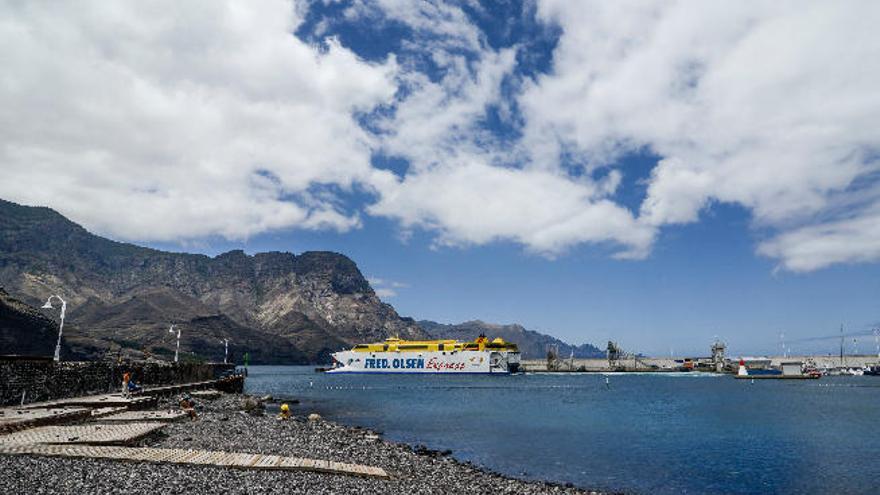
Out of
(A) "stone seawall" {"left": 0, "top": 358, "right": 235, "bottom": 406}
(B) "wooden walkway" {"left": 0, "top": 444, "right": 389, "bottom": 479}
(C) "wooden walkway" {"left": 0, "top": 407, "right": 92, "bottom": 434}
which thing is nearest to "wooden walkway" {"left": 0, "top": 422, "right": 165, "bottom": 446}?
(C) "wooden walkway" {"left": 0, "top": 407, "right": 92, "bottom": 434}

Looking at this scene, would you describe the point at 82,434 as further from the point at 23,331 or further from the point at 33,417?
the point at 23,331

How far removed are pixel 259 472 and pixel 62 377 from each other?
34420 mm

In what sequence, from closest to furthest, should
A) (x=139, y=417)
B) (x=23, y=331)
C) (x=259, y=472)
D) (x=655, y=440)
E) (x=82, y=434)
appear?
(x=259, y=472) → (x=82, y=434) → (x=139, y=417) → (x=655, y=440) → (x=23, y=331)

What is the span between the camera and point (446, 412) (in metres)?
70.0

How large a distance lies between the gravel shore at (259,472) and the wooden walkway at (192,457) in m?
0.48

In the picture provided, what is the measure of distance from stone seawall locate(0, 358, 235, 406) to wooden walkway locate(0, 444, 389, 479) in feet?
70.5

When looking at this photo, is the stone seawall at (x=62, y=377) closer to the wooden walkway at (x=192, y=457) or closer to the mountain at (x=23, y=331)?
the wooden walkway at (x=192, y=457)

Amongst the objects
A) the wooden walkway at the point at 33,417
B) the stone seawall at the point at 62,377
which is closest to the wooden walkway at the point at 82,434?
the wooden walkway at the point at 33,417

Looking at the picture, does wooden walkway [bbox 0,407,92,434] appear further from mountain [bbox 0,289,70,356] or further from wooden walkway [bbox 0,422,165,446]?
mountain [bbox 0,289,70,356]

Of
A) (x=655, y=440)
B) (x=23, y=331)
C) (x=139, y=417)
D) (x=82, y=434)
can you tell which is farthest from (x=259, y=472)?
(x=23, y=331)

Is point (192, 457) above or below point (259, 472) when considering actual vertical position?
above

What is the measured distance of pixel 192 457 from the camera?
2031 centimetres

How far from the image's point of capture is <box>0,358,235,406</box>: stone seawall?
119 feet

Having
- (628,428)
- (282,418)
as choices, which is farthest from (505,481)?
(628,428)
